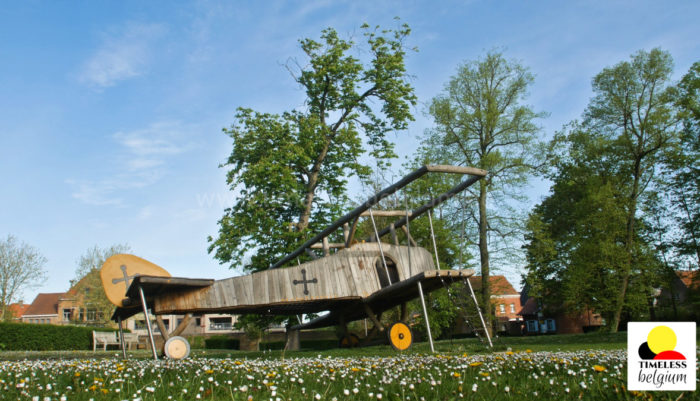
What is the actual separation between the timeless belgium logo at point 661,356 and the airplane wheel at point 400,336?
8744mm

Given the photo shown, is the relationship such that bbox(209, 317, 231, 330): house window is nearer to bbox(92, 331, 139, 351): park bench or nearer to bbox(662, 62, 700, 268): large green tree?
bbox(92, 331, 139, 351): park bench

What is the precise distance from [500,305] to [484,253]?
9.83m

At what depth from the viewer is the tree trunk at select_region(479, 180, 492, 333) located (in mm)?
29906

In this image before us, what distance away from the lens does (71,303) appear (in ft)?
257

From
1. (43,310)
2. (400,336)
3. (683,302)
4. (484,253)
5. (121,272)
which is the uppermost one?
(484,253)

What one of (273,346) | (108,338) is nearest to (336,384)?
(108,338)

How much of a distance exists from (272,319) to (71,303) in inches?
2642

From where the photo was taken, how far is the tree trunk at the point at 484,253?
98.1 ft

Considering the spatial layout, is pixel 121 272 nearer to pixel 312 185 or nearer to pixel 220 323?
pixel 312 185

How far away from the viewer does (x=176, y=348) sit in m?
12.5

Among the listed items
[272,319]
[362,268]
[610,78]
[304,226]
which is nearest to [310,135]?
[304,226]

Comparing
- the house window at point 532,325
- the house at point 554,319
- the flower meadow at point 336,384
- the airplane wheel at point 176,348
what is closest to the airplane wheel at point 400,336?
the airplane wheel at point 176,348

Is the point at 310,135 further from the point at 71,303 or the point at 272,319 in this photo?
the point at 71,303

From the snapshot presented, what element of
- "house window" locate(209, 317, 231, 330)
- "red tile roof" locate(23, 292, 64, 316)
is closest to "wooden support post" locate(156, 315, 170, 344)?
"house window" locate(209, 317, 231, 330)
